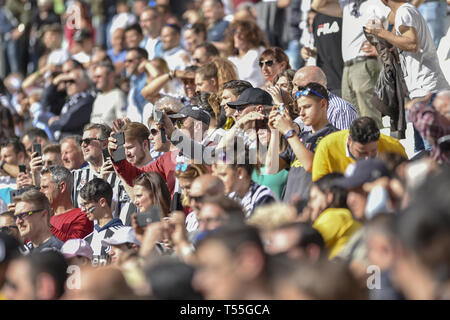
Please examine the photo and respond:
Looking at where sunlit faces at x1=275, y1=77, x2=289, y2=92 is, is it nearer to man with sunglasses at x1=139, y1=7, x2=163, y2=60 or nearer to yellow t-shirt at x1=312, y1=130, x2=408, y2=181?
yellow t-shirt at x1=312, y1=130, x2=408, y2=181

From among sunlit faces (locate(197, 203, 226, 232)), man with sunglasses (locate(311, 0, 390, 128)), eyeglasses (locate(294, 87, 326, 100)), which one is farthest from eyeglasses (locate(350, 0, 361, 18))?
sunlit faces (locate(197, 203, 226, 232))

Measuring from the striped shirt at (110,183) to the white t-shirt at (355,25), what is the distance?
8.74 feet

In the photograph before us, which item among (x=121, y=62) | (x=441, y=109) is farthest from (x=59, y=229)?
(x=121, y=62)

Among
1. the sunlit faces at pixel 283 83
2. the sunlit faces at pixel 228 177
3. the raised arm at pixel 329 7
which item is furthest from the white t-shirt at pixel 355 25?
the sunlit faces at pixel 228 177

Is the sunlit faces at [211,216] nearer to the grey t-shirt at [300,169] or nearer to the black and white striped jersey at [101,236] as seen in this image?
the grey t-shirt at [300,169]

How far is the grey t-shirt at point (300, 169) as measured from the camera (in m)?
7.36

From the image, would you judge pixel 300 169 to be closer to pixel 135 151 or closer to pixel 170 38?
pixel 135 151

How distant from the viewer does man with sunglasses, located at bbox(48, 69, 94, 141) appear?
489 inches

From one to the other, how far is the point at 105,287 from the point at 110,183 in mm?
3701

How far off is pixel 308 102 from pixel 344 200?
1595 mm

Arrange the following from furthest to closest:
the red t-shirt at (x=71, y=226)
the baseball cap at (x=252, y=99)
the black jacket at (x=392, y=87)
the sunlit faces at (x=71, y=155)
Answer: the sunlit faces at (x=71, y=155) < the red t-shirt at (x=71, y=226) < the black jacket at (x=392, y=87) < the baseball cap at (x=252, y=99)

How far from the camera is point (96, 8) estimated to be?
17062 mm

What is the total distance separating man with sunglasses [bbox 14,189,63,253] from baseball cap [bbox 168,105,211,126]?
1.37m
